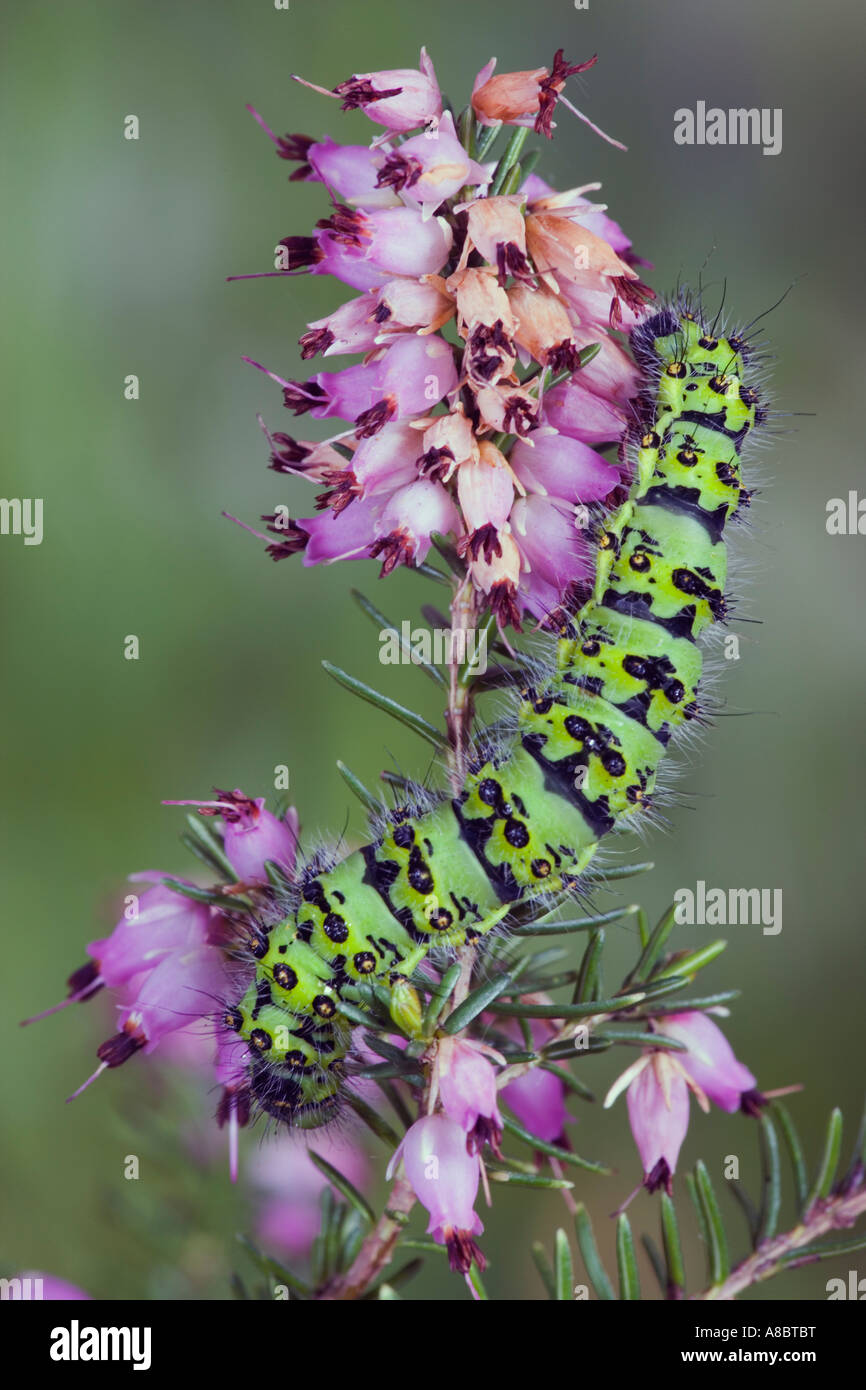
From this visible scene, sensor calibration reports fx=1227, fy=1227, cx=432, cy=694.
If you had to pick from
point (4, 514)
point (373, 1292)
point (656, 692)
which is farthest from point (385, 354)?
point (4, 514)

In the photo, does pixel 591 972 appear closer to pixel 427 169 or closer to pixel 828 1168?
pixel 828 1168

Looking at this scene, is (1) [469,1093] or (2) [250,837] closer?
(1) [469,1093]

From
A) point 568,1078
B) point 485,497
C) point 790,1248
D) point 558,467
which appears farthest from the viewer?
point 790,1248

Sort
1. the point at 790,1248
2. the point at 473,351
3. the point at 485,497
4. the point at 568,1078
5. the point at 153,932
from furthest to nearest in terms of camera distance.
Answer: the point at 790,1248 < the point at 568,1078 < the point at 153,932 < the point at 485,497 < the point at 473,351

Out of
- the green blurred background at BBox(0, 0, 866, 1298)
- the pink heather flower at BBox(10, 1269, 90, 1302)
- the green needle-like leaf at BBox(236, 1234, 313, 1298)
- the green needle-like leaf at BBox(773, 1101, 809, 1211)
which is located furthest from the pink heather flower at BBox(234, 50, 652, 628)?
the green blurred background at BBox(0, 0, 866, 1298)

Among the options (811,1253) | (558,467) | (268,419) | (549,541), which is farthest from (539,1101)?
(268,419)

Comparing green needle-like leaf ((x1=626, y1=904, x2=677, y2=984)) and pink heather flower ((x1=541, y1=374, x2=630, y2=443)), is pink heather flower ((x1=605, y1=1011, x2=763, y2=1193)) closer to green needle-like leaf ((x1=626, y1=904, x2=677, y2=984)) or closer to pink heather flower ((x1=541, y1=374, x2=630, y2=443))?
→ green needle-like leaf ((x1=626, y1=904, x2=677, y2=984))

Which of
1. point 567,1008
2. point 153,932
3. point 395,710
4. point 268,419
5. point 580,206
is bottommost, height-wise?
point 567,1008
